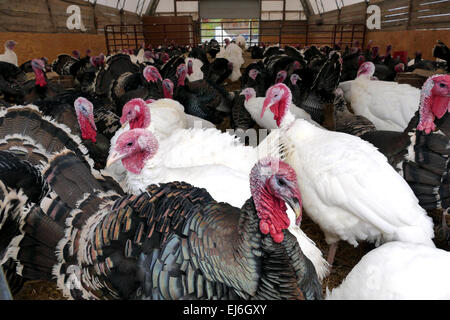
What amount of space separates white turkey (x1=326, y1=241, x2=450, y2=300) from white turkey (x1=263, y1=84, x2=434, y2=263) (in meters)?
0.33

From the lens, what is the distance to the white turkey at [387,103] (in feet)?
11.4

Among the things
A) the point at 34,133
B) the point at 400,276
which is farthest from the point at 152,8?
the point at 400,276

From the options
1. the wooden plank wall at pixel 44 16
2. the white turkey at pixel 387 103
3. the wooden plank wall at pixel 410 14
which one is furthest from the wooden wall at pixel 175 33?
the white turkey at pixel 387 103

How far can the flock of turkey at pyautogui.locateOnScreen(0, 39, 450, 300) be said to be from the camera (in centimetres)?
113

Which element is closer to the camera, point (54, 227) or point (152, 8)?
point (54, 227)

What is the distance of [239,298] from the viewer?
1.13m

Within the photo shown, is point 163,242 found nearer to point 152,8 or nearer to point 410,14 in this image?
point 410,14

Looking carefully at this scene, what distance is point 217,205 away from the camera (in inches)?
53.4

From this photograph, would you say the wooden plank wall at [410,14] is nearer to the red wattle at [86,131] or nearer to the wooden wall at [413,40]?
the wooden wall at [413,40]

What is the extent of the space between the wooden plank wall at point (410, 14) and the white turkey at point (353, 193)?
7474 millimetres

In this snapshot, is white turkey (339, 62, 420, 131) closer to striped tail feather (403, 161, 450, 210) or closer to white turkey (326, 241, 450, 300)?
striped tail feather (403, 161, 450, 210)

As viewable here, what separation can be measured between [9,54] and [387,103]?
8.10 metres

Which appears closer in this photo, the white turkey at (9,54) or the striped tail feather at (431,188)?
the striped tail feather at (431,188)
